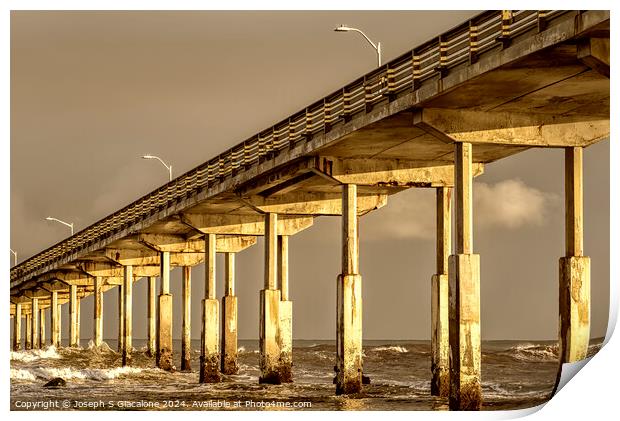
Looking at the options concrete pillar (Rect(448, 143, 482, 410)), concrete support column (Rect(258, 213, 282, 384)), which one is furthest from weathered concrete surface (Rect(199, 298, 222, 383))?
concrete pillar (Rect(448, 143, 482, 410))

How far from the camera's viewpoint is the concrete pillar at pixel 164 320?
59.9 metres

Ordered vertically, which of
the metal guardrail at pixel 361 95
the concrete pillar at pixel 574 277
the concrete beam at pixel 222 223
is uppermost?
the metal guardrail at pixel 361 95

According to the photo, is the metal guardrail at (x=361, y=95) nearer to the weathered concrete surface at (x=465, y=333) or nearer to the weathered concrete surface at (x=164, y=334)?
the weathered concrete surface at (x=164, y=334)

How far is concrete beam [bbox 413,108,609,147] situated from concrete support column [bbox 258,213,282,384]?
51.1 ft

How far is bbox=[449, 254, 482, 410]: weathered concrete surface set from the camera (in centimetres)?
2970

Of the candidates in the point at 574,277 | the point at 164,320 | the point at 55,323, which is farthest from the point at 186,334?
the point at 55,323

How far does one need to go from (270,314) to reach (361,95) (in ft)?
42.3

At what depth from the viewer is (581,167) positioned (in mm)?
32562

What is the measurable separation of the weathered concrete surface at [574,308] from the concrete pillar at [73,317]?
2357 inches

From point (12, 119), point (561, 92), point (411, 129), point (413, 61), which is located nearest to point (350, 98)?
point (411, 129)

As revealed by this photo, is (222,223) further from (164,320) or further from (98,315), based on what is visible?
(98,315)

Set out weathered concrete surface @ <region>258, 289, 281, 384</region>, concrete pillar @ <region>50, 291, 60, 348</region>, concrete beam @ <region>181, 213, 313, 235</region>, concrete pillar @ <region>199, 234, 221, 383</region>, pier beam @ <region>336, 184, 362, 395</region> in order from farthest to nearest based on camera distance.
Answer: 1. concrete pillar @ <region>50, 291, 60, 348</region>
2. concrete beam @ <region>181, 213, 313, 235</region>
3. concrete pillar @ <region>199, 234, 221, 383</region>
4. weathered concrete surface @ <region>258, 289, 281, 384</region>
5. pier beam @ <region>336, 184, 362, 395</region>

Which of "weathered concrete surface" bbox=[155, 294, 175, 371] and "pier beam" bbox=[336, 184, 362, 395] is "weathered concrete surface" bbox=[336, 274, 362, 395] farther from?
"weathered concrete surface" bbox=[155, 294, 175, 371]

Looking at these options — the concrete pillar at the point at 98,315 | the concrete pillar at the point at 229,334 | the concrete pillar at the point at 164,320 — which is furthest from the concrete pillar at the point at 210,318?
the concrete pillar at the point at 98,315
